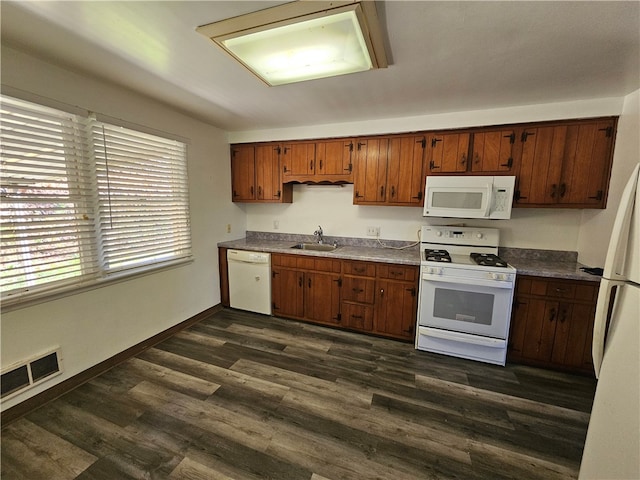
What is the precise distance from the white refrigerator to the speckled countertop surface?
50.6 inches

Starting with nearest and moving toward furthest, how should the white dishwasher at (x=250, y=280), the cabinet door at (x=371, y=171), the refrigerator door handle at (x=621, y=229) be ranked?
the refrigerator door handle at (x=621, y=229), the cabinet door at (x=371, y=171), the white dishwasher at (x=250, y=280)

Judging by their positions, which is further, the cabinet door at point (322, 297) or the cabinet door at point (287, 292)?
the cabinet door at point (287, 292)

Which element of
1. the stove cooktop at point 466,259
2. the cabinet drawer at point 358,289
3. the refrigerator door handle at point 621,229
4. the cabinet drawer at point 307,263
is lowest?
the cabinet drawer at point 358,289

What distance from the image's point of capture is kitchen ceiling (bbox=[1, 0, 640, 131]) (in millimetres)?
1289

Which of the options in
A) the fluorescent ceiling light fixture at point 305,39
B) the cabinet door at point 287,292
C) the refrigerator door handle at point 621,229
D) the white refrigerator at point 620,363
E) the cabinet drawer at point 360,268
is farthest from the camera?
the cabinet door at point 287,292

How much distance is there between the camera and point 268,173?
354cm

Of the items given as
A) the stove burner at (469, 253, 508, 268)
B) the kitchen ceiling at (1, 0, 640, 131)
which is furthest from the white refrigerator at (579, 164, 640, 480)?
the stove burner at (469, 253, 508, 268)

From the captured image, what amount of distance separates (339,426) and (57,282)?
7.54ft

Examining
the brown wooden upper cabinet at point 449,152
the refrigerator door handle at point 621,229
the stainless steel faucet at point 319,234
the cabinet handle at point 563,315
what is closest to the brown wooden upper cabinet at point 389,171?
the brown wooden upper cabinet at point 449,152

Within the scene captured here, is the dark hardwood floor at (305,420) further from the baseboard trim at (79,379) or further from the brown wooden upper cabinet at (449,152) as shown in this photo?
the brown wooden upper cabinet at (449,152)

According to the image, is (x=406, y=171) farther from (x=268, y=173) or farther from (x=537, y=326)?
(x=537, y=326)

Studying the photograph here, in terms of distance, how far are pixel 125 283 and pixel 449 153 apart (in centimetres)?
342

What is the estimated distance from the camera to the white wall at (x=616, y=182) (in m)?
2.08

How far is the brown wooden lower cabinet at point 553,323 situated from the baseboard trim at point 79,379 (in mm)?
3531
